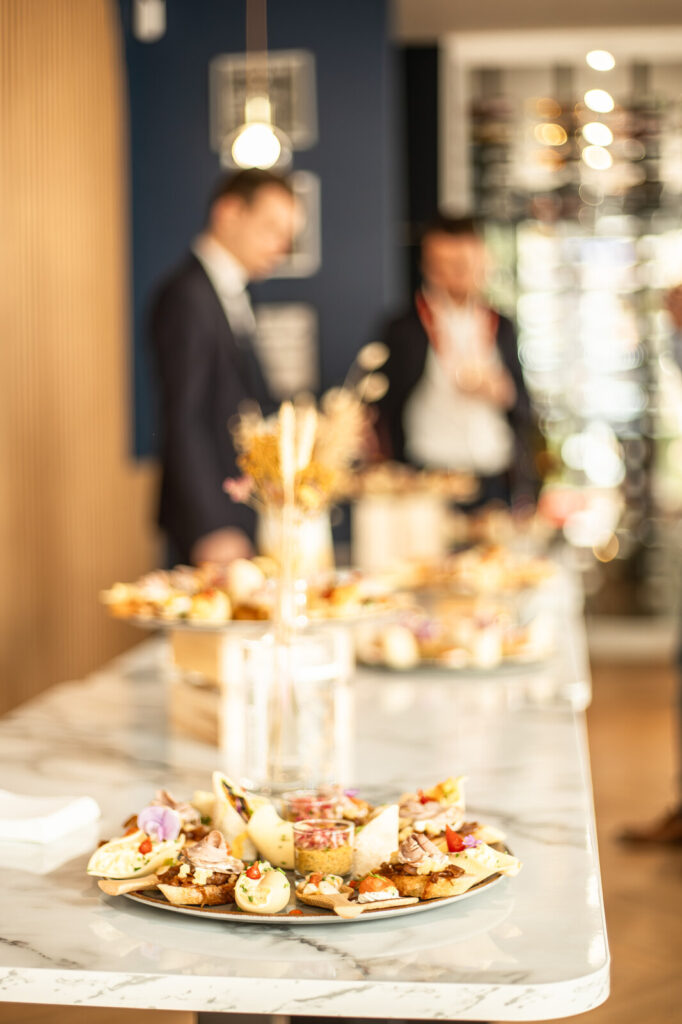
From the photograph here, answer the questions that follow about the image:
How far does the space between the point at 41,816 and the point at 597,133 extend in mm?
7099

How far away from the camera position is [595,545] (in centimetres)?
801

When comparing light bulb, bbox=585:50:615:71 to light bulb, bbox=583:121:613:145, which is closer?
light bulb, bbox=585:50:615:71

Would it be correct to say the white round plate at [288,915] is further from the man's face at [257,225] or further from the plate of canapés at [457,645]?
the man's face at [257,225]

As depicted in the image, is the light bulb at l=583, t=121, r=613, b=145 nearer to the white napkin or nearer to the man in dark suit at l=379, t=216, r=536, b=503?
the man in dark suit at l=379, t=216, r=536, b=503

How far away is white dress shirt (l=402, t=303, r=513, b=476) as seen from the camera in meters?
4.58

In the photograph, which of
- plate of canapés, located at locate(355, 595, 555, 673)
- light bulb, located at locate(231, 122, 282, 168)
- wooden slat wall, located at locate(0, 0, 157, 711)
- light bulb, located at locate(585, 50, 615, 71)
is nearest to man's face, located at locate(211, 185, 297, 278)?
plate of canapés, located at locate(355, 595, 555, 673)

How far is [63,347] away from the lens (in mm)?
4941

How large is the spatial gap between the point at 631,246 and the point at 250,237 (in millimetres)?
5195

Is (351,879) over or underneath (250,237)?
underneath

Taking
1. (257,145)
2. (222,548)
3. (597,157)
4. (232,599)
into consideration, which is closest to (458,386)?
(257,145)

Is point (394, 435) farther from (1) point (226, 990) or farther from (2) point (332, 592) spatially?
(1) point (226, 990)

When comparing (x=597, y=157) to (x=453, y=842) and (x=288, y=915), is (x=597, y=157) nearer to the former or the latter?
(x=453, y=842)

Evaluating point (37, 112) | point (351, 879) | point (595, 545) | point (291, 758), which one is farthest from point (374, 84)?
point (351, 879)

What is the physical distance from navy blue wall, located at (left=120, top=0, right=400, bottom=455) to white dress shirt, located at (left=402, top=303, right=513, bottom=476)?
4.69 ft
